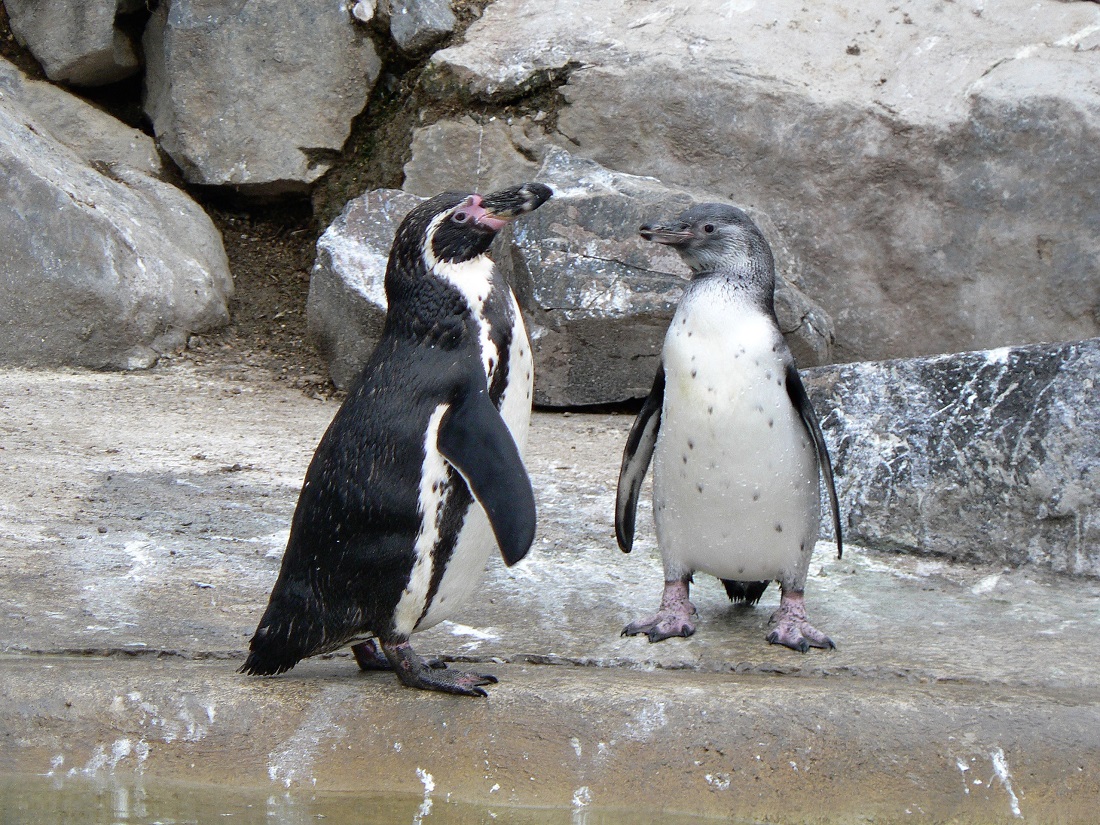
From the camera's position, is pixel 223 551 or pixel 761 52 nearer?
pixel 223 551

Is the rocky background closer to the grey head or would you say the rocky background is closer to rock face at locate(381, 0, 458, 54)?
rock face at locate(381, 0, 458, 54)

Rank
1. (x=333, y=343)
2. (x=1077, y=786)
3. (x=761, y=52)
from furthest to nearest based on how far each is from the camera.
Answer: (x=761, y=52), (x=333, y=343), (x=1077, y=786)

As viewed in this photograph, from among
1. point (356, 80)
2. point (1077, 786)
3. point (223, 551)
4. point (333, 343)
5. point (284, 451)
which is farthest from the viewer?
point (356, 80)

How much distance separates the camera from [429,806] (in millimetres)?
2400

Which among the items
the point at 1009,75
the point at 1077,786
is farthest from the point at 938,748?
the point at 1009,75

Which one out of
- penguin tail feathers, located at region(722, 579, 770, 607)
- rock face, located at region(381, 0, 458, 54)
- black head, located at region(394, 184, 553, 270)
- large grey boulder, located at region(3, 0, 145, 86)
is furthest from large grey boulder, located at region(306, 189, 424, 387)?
black head, located at region(394, 184, 553, 270)

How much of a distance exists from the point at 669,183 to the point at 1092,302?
75.6 inches

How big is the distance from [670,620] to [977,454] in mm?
1170

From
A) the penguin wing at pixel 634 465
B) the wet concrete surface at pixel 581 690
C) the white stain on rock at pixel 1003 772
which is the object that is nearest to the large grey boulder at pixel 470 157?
the wet concrete surface at pixel 581 690

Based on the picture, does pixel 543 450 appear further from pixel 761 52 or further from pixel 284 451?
pixel 761 52

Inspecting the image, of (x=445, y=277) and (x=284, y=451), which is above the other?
(x=445, y=277)

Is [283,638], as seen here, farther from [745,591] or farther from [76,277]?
[76,277]

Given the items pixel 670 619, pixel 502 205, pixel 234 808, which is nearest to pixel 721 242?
pixel 502 205

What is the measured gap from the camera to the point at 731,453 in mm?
2963
